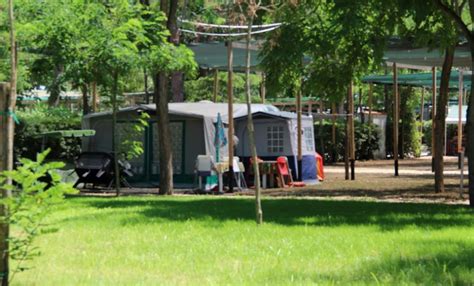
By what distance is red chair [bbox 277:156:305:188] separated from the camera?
22.8 metres

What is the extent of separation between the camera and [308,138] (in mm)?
25625

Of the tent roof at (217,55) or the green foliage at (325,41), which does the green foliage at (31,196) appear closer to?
the green foliage at (325,41)

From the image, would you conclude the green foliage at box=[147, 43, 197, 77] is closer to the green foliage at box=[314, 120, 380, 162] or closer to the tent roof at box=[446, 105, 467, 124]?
the green foliage at box=[314, 120, 380, 162]

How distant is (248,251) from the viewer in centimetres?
848

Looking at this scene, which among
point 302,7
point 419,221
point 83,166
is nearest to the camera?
point 419,221

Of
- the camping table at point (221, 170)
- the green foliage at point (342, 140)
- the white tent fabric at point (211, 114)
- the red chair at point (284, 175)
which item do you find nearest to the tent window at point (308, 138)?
the white tent fabric at point (211, 114)

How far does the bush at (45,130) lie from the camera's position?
986 inches

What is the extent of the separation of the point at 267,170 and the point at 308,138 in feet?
11.0

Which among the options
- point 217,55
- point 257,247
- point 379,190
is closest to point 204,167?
point 217,55

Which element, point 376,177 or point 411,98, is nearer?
point 376,177

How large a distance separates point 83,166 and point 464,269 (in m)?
15.4

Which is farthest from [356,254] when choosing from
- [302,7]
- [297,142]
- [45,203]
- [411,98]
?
[411,98]

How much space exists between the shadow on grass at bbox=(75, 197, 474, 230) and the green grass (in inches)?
0.6

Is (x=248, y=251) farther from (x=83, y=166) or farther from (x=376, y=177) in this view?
(x=376, y=177)
